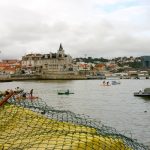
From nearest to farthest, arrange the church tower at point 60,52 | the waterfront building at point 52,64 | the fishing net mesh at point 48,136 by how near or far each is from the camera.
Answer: the fishing net mesh at point 48,136 → the waterfront building at point 52,64 → the church tower at point 60,52

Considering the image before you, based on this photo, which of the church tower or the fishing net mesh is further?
the church tower

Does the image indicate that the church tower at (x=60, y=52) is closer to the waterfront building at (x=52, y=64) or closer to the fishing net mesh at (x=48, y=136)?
the waterfront building at (x=52, y=64)

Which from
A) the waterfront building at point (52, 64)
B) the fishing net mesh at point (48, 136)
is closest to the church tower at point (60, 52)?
the waterfront building at point (52, 64)

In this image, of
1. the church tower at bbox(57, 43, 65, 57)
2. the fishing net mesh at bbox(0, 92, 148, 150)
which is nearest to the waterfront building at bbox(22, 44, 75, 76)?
the church tower at bbox(57, 43, 65, 57)

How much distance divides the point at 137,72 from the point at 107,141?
194 meters

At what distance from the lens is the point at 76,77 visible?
480ft

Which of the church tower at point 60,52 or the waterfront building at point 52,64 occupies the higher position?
the church tower at point 60,52

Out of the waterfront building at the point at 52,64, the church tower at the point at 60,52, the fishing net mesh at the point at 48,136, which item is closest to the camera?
the fishing net mesh at the point at 48,136

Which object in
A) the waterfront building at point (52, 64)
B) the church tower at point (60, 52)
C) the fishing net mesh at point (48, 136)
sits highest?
the church tower at point (60, 52)

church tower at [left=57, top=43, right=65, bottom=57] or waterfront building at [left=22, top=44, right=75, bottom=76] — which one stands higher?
church tower at [left=57, top=43, right=65, bottom=57]

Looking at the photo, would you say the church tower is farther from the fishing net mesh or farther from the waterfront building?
the fishing net mesh

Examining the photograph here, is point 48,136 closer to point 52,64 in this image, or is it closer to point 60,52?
point 52,64

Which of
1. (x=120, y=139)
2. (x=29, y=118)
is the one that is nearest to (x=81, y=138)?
(x=120, y=139)

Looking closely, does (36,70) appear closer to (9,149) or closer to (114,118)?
(114,118)
